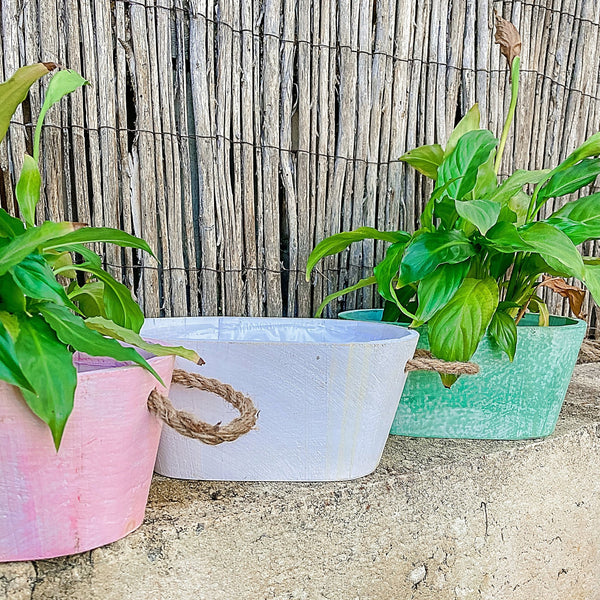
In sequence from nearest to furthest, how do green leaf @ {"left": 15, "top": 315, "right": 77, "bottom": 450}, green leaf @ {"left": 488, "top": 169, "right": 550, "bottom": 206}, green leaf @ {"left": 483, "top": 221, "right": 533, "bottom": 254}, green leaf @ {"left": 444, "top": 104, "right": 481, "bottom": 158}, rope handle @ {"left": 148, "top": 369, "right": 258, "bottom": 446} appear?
1. green leaf @ {"left": 15, "top": 315, "right": 77, "bottom": 450}
2. rope handle @ {"left": 148, "top": 369, "right": 258, "bottom": 446}
3. green leaf @ {"left": 483, "top": 221, "right": 533, "bottom": 254}
4. green leaf @ {"left": 488, "top": 169, "right": 550, "bottom": 206}
5. green leaf @ {"left": 444, "top": 104, "right": 481, "bottom": 158}

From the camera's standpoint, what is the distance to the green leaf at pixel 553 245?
2.56ft

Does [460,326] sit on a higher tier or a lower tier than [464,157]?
lower

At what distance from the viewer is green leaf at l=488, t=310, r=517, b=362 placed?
89cm

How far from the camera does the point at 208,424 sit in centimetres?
62

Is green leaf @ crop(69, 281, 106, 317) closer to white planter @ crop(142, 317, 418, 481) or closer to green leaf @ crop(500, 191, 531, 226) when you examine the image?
white planter @ crop(142, 317, 418, 481)

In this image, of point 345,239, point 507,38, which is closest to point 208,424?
point 345,239

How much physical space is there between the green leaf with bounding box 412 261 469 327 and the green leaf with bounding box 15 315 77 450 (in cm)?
48

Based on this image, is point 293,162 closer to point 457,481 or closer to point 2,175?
point 2,175

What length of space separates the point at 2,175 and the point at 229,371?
1.47ft

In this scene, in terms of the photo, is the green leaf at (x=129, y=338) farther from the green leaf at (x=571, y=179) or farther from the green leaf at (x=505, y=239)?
the green leaf at (x=571, y=179)

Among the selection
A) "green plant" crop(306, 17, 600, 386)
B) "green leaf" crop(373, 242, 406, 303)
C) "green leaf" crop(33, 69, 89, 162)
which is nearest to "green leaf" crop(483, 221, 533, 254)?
"green plant" crop(306, 17, 600, 386)

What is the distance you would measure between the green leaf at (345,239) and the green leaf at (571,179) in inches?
8.6

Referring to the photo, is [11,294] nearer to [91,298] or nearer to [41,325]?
[41,325]

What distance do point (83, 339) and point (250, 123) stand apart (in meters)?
0.61
